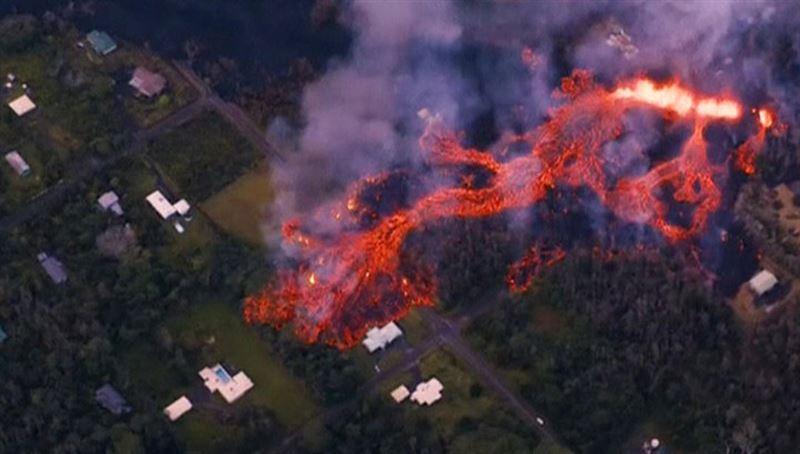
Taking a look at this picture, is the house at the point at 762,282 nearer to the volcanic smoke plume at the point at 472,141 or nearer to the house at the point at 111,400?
the volcanic smoke plume at the point at 472,141

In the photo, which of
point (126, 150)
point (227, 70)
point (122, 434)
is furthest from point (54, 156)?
point (122, 434)

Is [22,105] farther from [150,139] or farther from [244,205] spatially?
[244,205]

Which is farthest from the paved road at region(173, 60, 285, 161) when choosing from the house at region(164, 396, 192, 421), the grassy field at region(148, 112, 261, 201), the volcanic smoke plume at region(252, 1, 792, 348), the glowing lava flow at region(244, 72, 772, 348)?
the house at region(164, 396, 192, 421)

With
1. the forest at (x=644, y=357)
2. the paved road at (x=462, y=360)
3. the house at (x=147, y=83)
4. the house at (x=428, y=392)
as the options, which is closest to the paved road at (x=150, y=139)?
the house at (x=147, y=83)

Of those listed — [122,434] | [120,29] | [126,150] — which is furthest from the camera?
[120,29]

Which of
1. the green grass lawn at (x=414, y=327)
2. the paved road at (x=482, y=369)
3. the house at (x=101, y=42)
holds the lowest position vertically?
the paved road at (x=482, y=369)

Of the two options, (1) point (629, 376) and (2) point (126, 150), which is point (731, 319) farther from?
(2) point (126, 150)

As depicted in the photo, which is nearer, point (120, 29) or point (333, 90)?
point (333, 90)
